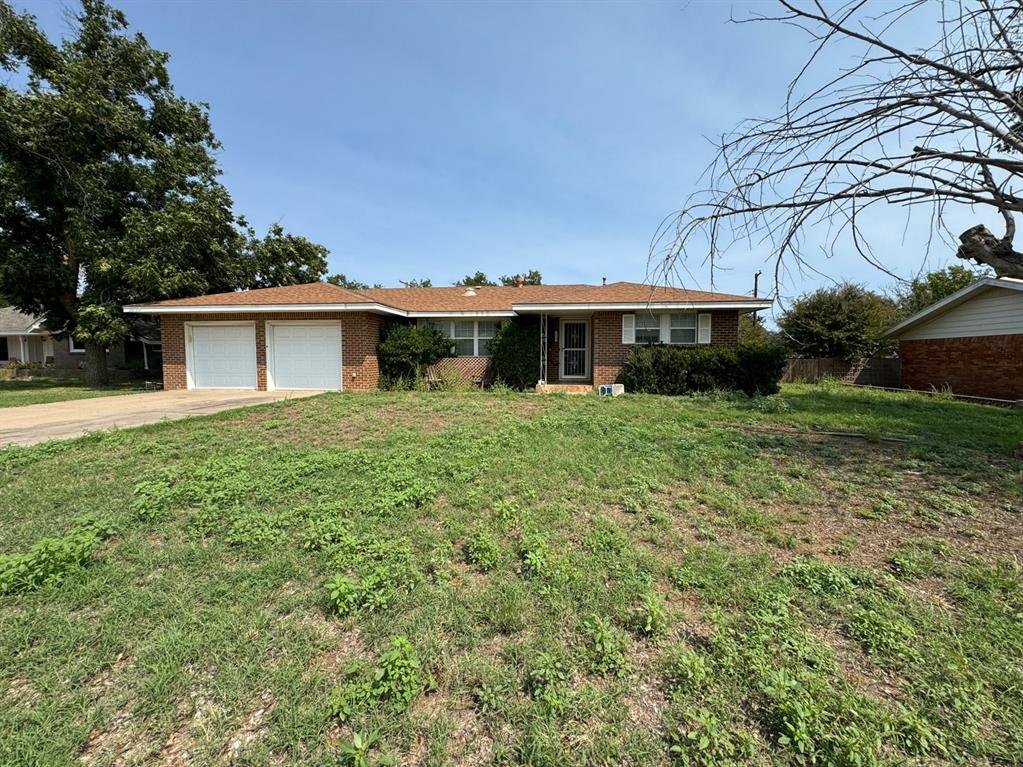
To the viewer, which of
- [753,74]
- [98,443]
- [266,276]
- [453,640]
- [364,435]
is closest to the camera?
[453,640]

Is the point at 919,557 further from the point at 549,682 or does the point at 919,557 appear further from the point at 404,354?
the point at 404,354

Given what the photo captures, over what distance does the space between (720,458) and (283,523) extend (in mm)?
4609

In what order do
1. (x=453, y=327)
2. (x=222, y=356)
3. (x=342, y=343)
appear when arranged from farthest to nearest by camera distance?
(x=453, y=327) → (x=222, y=356) → (x=342, y=343)

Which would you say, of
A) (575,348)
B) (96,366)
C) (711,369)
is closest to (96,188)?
(96,366)

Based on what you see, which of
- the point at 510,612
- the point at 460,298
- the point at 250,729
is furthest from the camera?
the point at 460,298

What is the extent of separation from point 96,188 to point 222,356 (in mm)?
7094

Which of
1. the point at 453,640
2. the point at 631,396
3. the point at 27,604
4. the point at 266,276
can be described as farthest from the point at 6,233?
the point at 453,640

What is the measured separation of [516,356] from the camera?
1343 cm

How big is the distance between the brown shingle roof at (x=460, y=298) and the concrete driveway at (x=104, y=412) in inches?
110

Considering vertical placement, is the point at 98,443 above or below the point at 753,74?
below

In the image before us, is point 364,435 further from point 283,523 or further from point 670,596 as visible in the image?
point 670,596

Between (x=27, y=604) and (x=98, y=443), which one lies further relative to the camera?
(x=98, y=443)

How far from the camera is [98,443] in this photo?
605cm

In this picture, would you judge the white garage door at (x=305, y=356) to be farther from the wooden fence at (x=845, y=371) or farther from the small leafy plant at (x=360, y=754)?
the wooden fence at (x=845, y=371)
